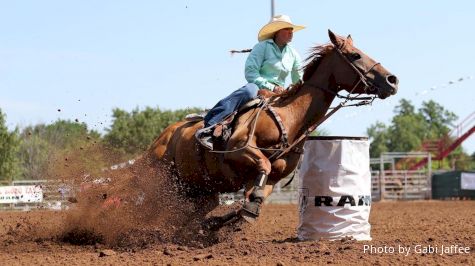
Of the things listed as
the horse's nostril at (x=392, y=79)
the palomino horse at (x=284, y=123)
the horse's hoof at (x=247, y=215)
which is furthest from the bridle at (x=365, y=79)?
the horse's hoof at (x=247, y=215)

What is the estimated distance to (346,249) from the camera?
7.76 metres

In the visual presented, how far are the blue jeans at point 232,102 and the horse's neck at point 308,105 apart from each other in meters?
0.44

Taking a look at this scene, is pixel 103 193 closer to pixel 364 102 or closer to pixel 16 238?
pixel 16 238

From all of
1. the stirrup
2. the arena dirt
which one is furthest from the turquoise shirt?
the arena dirt

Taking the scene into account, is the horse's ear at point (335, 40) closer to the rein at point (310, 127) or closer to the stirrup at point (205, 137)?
the rein at point (310, 127)

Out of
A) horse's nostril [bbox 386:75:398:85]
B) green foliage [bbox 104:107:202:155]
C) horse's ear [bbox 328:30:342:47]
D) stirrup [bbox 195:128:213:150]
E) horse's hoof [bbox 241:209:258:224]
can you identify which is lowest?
horse's hoof [bbox 241:209:258:224]

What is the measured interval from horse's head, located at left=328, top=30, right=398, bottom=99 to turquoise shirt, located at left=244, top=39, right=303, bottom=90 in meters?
0.58

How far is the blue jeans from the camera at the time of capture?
8.66m

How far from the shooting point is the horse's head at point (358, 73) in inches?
325

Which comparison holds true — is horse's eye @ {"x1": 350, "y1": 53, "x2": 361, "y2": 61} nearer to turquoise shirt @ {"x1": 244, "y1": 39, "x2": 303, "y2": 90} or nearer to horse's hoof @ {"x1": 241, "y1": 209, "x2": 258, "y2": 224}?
turquoise shirt @ {"x1": 244, "y1": 39, "x2": 303, "y2": 90}

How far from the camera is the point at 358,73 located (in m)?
8.36

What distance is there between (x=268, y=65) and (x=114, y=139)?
438 centimetres

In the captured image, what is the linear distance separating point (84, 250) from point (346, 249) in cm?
276

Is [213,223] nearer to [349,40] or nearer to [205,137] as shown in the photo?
[205,137]
